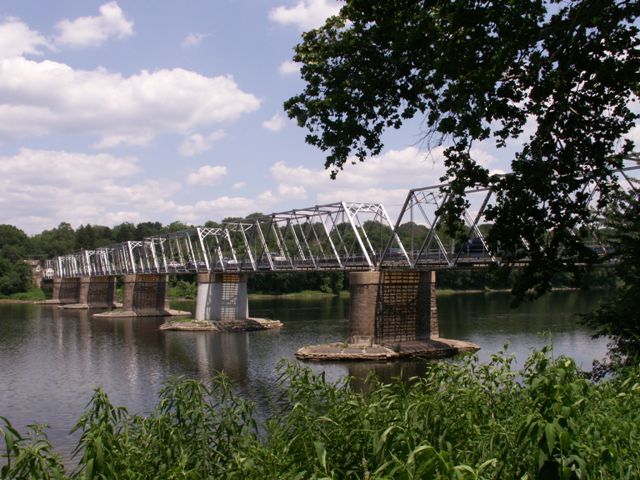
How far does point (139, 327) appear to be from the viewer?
3024 inches

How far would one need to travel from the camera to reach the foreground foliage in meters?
6.46

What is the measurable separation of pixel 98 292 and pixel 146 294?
31.8 metres

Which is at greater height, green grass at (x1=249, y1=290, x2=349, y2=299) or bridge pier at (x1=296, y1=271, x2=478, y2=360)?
bridge pier at (x1=296, y1=271, x2=478, y2=360)

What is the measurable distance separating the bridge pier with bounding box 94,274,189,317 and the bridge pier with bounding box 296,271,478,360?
53.9 m

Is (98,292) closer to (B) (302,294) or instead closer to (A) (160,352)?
(B) (302,294)

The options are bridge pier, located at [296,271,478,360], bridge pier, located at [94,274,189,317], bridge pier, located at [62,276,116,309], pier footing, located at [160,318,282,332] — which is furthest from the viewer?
bridge pier, located at [62,276,116,309]

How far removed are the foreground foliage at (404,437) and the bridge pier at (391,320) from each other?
33360 millimetres

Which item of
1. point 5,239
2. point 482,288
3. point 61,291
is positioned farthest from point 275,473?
point 5,239

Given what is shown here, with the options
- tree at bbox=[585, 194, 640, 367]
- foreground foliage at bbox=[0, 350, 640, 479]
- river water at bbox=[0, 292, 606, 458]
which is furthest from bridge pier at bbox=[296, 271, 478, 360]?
foreground foliage at bbox=[0, 350, 640, 479]

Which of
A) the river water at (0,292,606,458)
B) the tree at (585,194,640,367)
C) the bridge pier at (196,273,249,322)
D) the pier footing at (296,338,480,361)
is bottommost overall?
the river water at (0,292,606,458)

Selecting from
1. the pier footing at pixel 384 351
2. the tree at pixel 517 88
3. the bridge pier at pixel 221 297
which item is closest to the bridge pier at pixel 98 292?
the bridge pier at pixel 221 297

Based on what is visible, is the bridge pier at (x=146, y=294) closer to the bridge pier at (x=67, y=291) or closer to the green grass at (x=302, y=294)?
the green grass at (x=302, y=294)

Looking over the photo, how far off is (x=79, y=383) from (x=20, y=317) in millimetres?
65197

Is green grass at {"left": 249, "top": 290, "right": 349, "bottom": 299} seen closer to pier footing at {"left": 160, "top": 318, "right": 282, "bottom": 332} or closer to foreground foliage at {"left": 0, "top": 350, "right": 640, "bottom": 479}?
pier footing at {"left": 160, "top": 318, "right": 282, "bottom": 332}
